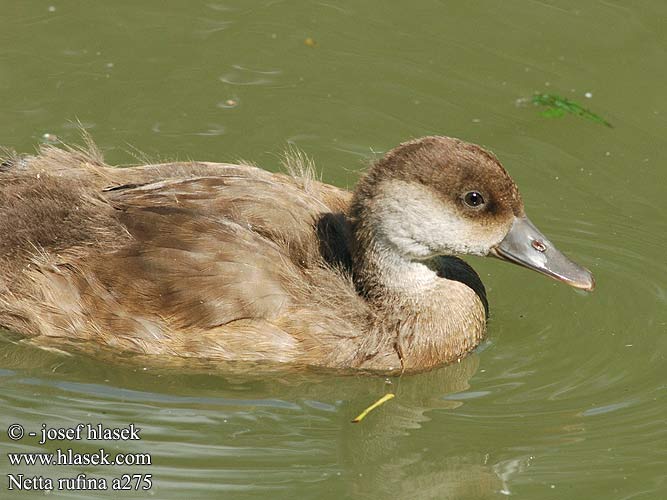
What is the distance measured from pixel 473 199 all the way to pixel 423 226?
1.04 ft

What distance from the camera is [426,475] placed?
6.27 m

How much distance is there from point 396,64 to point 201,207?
3.42m

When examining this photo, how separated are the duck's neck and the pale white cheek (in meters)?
0.10

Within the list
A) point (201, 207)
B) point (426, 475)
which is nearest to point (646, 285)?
point (426, 475)

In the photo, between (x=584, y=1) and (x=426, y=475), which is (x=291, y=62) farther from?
(x=426, y=475)

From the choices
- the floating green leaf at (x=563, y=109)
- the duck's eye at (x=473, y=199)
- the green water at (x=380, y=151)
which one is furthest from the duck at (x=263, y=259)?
→ the floating green leaf at (x=563, y=109)

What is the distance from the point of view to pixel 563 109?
9.34 m

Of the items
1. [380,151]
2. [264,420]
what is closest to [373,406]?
[264,420]

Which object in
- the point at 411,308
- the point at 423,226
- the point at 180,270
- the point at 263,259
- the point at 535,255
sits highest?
the point at 423,226

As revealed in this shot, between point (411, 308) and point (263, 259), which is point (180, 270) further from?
point (411, 308)

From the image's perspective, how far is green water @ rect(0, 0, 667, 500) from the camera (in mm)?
6320

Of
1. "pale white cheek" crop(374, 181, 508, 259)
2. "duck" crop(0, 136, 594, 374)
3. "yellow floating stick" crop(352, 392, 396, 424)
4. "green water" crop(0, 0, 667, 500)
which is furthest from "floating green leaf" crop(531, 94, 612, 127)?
"yellow floating stick" crop(352, 392, 396, 424)

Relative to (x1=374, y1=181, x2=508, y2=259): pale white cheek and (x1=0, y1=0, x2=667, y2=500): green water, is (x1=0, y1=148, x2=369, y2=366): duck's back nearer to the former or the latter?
(x1=0, y1=0, x2=667, y2=500): green water

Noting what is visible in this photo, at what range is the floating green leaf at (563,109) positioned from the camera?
30.6 ft
